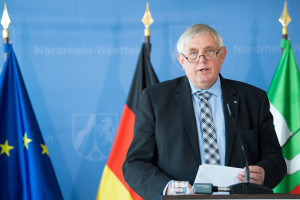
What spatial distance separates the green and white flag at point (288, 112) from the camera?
11.4 feet

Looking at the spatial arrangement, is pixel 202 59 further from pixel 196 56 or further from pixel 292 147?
pixel 292 147

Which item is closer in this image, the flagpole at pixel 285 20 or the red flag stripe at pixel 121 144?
the red flag stripe at pixel 121 144

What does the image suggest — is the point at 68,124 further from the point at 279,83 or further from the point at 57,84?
the point at 279,83

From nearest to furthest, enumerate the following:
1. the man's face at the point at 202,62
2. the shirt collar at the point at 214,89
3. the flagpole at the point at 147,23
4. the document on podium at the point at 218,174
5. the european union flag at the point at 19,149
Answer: the document on podium at the point at 218,174 → the man's face at the point at 202,62 → the shirt collar at the point at 214,89 → the european union flag at the point at 19,149 → the flagpole at the point at 147,23

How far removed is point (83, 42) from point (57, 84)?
447 mm

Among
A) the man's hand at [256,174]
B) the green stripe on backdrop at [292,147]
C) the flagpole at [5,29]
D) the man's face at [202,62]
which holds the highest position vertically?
the flagpole at [5,29]

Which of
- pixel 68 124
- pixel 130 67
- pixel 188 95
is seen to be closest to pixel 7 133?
pixel 68 124

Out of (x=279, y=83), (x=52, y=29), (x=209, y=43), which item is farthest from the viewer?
(x=52, y=29)

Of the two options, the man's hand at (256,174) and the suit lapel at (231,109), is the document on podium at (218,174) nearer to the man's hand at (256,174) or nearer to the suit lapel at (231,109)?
the man's hand at (256,174)

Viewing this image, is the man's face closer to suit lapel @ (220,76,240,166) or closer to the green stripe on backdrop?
suit lapel @ (220,76,240,166)

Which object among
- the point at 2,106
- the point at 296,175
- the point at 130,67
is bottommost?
the point at 296,175

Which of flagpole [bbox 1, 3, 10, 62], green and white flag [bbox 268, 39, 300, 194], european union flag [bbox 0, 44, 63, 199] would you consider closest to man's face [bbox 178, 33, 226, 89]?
green and white flag [bbox 268, 39, 300, 194]

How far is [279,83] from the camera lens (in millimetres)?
3695

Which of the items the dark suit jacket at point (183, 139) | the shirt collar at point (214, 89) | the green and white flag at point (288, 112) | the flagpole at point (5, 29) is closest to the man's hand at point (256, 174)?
the dark suit jacket at point (183, 139)
